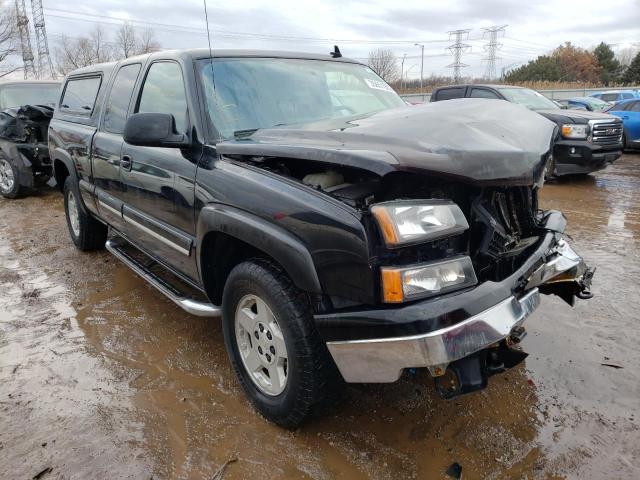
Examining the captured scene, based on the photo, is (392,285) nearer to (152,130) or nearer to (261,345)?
(261,345)

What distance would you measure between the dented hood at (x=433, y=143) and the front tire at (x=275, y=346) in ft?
2.01

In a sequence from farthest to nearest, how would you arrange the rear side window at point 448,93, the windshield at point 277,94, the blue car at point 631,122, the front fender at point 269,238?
1. the blue car at point 631,122
2. the rear side window at point 448,93
3. the windshield at point 277,94
4. the front fender at point 269,238

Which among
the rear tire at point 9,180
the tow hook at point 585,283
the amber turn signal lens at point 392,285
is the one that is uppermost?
the amber turn signal lens at point 392,285

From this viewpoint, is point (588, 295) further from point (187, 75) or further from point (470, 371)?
point (187, 75)

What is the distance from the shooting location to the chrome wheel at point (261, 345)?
238cm

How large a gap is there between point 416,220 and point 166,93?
2155 mm

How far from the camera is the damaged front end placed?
1.84 meters

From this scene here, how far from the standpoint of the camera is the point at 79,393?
2812 millimetres

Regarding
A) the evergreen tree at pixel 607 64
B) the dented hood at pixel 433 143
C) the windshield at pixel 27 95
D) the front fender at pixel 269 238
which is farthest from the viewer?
the evergreen tree at pixel 607 64

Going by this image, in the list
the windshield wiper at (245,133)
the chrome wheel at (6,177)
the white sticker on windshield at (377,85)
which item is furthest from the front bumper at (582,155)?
the chrome wheel at (6,177)

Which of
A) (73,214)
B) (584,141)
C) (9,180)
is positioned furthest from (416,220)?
(9,180)

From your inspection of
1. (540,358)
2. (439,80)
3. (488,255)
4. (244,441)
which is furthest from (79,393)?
(439,80)

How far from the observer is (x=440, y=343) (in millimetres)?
1783

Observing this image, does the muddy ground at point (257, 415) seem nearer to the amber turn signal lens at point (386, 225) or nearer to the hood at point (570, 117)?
the amber turn signal lens at point (386, 225)
